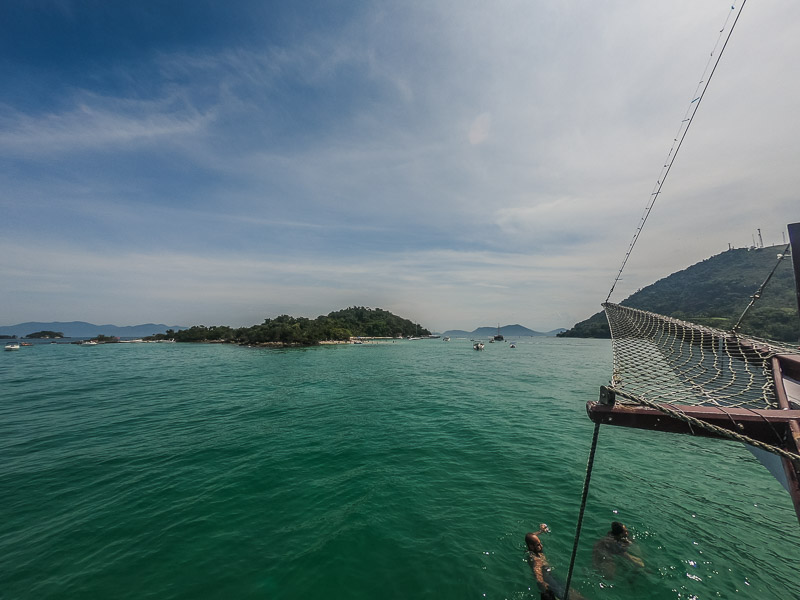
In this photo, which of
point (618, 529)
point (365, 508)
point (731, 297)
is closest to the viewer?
point (618, 529)

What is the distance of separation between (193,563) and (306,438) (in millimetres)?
7012

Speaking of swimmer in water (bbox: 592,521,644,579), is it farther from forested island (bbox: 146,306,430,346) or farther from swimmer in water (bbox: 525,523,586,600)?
forested island (bbox: 146,306,430,346)

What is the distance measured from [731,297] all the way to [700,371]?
519ft

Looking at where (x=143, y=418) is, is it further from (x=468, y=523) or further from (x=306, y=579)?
(x=468, y=523)

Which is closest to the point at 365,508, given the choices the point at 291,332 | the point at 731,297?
the point at 291,332

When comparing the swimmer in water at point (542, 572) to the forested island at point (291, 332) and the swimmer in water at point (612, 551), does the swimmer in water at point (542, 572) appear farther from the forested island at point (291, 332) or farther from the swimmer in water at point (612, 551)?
the forested island at point (291, 332)

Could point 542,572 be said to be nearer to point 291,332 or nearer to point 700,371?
point 700,371

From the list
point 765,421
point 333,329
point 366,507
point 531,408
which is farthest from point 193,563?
point 333,329

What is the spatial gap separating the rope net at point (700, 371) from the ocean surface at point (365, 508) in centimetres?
322

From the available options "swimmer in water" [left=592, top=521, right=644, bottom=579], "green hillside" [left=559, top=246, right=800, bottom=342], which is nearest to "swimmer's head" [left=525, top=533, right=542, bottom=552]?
"swimmer in water" [left=592, top=521, right=644, bottom=579]

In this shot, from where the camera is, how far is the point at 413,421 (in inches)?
601

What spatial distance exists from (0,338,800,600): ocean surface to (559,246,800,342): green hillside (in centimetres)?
5627

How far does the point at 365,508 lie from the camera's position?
762cm

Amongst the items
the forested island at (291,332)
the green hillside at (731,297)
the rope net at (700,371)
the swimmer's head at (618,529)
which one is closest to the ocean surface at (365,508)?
the swimmer's head at (618,529)
